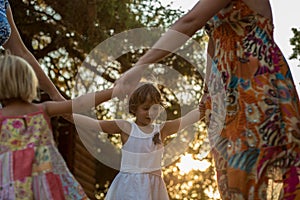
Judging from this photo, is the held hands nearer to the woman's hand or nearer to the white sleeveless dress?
the woman's hand

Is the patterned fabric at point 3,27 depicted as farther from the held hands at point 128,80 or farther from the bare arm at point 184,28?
the bare arm at point 184,28

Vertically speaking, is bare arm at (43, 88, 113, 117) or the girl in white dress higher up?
bare arm at (43, 88, 113, 117)

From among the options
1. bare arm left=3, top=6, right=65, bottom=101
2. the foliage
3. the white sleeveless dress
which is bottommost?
the white sleeveless dress

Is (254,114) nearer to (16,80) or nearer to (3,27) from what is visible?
(16,80)

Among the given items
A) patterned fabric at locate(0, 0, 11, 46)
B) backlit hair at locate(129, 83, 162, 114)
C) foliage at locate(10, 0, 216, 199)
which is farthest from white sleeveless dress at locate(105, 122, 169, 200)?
foliage at locate(10, 0, 216, 199)

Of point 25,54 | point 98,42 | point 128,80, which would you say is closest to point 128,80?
point 128,80

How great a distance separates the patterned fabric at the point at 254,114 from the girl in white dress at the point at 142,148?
1847mm

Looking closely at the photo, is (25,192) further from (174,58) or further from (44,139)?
(174,58)

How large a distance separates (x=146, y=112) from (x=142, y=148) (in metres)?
0.24

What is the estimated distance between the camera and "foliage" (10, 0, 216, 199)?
11.6 meters

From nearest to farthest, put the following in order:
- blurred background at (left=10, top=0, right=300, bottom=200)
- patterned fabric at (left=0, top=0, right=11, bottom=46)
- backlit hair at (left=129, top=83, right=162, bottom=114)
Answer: patterned fabric at (left=0, top=0, right=11, bottom=46) → backlit hair at (left=129, top=83, right=162, bottom=114) → blurred background at (left=10, top=0, right=300, bottom=200)

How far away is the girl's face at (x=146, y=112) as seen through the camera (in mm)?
4982

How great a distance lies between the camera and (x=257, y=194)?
2.83m

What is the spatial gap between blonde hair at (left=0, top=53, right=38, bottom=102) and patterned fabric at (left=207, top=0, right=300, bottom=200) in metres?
0.84
